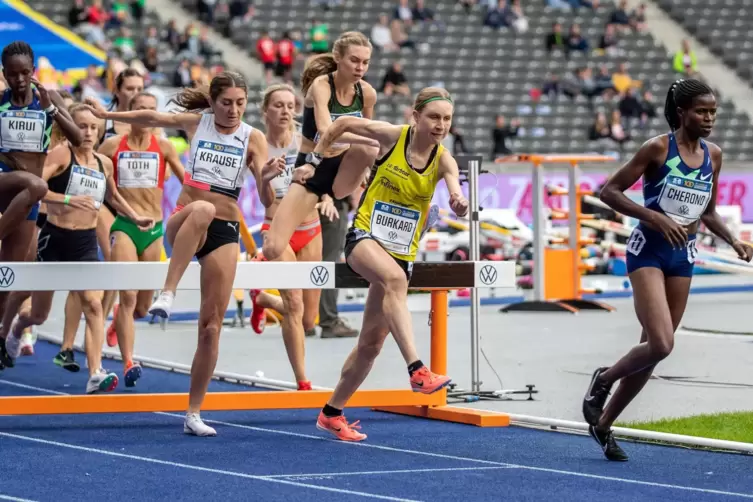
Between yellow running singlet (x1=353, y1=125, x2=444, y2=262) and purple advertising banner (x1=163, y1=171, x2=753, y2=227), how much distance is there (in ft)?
41.3

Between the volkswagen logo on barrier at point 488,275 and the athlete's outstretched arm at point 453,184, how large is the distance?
4.28 feet

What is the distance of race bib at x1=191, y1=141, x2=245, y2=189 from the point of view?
8.41 meters

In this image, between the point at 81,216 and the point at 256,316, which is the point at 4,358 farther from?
the point at 256,316

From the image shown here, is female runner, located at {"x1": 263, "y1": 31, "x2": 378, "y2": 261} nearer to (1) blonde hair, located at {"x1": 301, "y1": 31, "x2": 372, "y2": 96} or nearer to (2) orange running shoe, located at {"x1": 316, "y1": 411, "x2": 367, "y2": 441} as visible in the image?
(1) blonde hair, located at {"x1": 301, "y1": 31, "x2": 372, "y2": 96}

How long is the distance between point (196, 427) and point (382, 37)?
2267cm

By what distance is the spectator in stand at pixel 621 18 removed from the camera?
33.2m

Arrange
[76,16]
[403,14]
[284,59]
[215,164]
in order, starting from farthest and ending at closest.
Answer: [403,14] → [284,59] → [76,16] → [215,164]

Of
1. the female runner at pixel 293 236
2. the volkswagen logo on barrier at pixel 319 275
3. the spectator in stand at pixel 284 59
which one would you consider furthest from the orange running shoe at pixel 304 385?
the spectator in stand at pixel 284 59

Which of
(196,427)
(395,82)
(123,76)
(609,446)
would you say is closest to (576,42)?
(395,82)

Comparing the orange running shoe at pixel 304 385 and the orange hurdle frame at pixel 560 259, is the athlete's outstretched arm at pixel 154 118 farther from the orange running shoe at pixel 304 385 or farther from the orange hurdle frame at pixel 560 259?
the orange hurdle frame at pixel 560 259

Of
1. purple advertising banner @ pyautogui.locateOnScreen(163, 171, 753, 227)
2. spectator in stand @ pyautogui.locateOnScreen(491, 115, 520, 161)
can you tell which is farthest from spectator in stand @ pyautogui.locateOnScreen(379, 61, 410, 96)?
purple advertising banner @ pyautogui.locateOnScreen(163, 171, 753, 227)

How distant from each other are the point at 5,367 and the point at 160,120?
161 inches

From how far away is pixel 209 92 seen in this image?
28.0 ft

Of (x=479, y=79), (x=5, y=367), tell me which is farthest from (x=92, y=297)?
(x=479, y=79)
